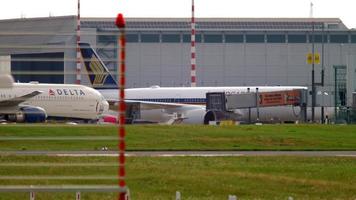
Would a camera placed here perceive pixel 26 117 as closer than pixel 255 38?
Yes

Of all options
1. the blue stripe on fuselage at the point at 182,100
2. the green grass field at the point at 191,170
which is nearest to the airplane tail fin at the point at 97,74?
the green grass field at the point at 191,170

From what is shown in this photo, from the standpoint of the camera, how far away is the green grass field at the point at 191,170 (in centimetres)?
1462

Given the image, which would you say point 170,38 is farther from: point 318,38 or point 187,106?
point 187,106

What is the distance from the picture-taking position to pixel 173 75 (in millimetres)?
87188

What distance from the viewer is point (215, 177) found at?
1847 centimetres

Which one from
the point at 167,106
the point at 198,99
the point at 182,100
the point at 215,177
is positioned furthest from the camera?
the point at 182,100

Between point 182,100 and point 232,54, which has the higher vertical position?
point 232,54

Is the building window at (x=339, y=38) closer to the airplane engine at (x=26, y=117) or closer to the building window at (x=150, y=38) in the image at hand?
the building window at (x=150, y=38)

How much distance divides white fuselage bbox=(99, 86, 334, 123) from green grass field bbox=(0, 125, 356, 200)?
28.1 m

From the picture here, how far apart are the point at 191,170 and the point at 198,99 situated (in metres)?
46.0

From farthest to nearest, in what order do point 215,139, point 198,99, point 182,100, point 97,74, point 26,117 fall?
point 182,100 < point 198,99 < point 215,139 < point 26,117 < point 97,74

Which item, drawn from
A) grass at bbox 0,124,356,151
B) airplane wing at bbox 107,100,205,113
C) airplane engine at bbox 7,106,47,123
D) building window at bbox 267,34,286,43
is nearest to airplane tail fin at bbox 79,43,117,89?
airplane engine at bbox 7,106,47,123

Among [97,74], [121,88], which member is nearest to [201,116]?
[97,74]

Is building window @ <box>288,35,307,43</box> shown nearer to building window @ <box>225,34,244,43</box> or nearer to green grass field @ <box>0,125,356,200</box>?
building window @ <box>225,34,244,43</box>
